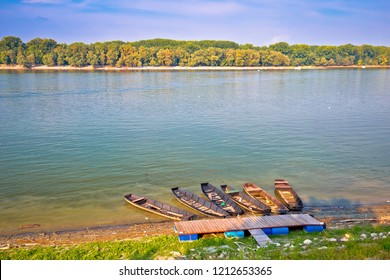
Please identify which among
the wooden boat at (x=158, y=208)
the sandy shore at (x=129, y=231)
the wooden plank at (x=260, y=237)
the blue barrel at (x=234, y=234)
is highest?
the wooden plank at (x=260, y=237)

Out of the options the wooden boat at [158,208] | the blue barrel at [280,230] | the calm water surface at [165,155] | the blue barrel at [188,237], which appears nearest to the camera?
the blue barrel at [188,237]

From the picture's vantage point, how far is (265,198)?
80.0 ft

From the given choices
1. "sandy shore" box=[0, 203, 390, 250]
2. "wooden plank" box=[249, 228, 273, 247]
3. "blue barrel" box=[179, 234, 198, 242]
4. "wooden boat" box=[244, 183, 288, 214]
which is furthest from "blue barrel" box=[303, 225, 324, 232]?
"blue barrel" box=[179, 234, 198, 242]

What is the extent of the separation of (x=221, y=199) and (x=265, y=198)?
2.99m

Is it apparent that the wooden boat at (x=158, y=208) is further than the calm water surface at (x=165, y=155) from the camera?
No

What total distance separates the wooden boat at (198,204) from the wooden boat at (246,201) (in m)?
1.77

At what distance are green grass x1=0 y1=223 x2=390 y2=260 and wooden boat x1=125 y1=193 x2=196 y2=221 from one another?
13.1 feet

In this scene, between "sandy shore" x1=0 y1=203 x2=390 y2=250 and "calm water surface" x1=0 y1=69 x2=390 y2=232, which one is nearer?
"sandy shore" x1=0 y1=203 x2=390 y2=250

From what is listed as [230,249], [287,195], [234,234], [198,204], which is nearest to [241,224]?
[234,234]

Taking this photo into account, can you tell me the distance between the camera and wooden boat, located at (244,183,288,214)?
872 inches

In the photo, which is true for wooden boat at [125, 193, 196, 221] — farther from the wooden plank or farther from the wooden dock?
the wooden plank

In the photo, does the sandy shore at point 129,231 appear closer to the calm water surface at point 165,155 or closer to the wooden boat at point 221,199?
the calm water surface at point 165,155

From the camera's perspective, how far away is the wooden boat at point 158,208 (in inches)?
848

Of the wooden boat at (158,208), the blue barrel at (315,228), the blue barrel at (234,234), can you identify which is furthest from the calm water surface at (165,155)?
the blue barrel at (234,234)
